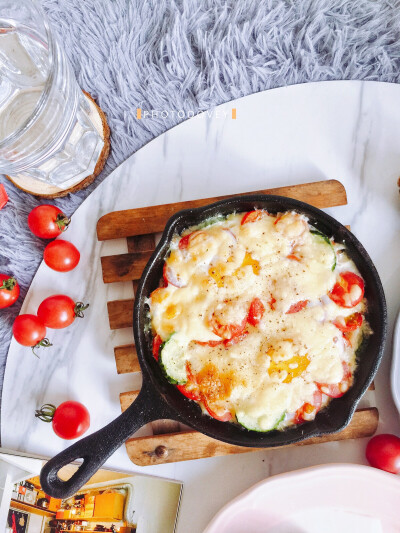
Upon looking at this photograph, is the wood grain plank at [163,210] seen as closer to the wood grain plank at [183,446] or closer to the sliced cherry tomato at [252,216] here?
the sliced cherry tomato at [252,216]

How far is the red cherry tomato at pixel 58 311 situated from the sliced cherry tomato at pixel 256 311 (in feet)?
2.20

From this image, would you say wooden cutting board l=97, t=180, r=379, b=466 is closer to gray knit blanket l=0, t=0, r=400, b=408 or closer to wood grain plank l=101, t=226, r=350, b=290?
wood grain plank l=101, t=226, r=350, b=290

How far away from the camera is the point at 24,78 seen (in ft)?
6.50

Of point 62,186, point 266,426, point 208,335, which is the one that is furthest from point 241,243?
point 62,186

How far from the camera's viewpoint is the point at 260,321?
174cm

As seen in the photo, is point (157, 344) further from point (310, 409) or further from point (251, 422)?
point (310, 409)

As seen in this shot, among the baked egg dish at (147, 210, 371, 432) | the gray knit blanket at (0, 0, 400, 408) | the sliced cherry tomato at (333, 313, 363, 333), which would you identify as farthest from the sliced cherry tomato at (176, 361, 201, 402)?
the gray knit blanket at (0, 0, 400, 408)

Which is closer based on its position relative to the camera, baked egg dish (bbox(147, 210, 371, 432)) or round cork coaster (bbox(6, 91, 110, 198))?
baked egg dish (bbox(147, 210, 371, 432))

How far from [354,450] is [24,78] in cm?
189

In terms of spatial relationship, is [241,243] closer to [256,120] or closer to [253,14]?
[256,120]

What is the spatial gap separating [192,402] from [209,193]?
807mm

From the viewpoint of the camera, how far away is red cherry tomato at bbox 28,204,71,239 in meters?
2.04

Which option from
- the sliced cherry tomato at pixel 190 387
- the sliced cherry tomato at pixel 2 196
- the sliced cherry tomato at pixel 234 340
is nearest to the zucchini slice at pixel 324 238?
the sliced cherry tomato at pixel 234 340

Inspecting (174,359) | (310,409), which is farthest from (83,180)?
(310,409)
